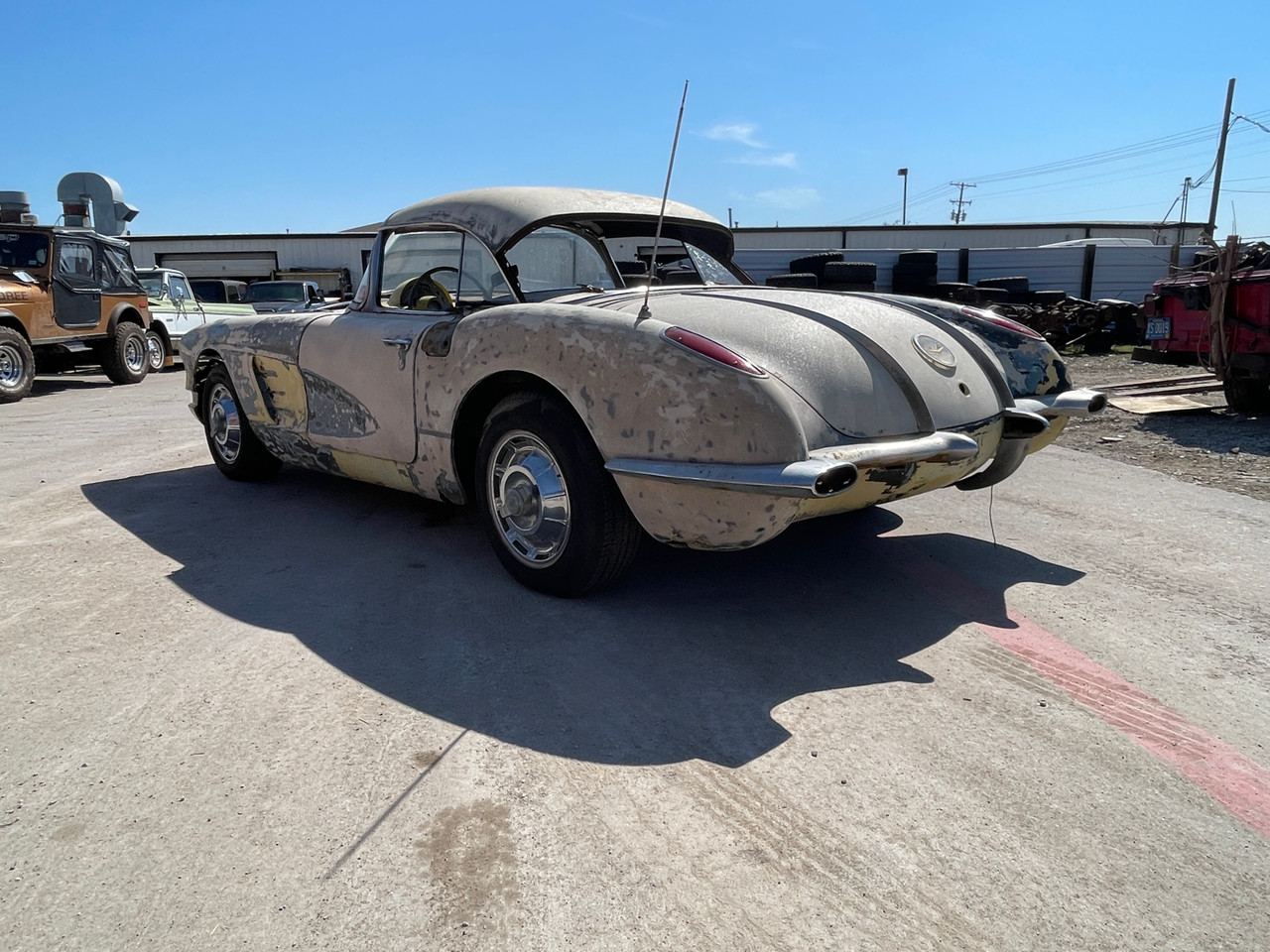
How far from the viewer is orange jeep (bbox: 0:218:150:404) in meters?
11.1

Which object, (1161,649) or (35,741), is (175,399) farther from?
(1161,649)

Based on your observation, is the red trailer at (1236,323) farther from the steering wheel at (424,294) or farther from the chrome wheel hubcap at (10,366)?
the chrome wheel hubcap at (10,366)

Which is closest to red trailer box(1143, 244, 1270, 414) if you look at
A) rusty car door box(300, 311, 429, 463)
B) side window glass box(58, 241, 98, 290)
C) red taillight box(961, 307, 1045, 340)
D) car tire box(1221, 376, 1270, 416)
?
car tire box(1221, 376, 1270, 416)

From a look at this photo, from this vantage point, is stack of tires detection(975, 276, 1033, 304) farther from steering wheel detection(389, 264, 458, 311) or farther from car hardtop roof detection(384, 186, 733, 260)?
steering wheel detection(389, 264, 458, 311)

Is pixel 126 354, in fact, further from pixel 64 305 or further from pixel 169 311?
pixel 169 311

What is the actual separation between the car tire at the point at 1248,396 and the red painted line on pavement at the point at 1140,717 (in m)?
6.17

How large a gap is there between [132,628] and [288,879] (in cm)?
175

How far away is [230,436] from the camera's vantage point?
5.50m

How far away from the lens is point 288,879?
1.90m

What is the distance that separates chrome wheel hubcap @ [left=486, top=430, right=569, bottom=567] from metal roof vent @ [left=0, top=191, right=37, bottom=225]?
12017mm

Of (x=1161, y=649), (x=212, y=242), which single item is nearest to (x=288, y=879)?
(x=1161, y=649)

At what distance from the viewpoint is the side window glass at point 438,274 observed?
3.95 m

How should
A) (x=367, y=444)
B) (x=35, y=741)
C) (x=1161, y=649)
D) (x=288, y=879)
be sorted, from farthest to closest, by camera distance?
1. (x=367, y=444)
2. (x=1161, y=649)
3. (x=35, y=741)
4. (x=288, y=879)

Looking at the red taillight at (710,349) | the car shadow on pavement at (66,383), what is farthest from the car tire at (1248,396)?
the car shadow on pavement at (66,383)
